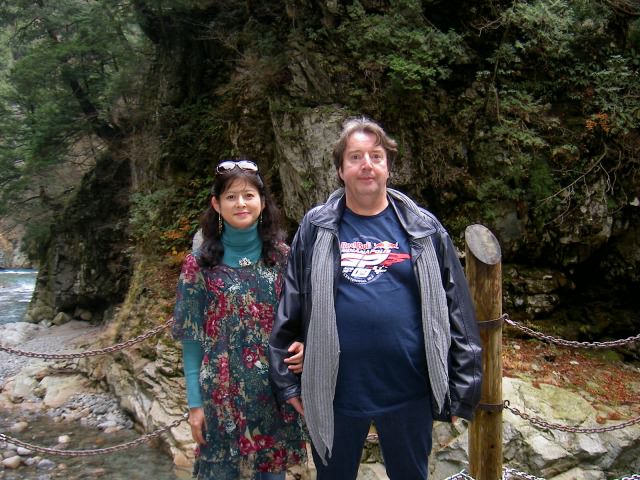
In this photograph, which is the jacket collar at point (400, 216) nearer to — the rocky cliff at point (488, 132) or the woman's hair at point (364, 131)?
the woman's hair at point (364, 131)

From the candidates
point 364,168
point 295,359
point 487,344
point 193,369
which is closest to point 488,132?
point 487,344

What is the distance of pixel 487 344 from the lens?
3.19 m

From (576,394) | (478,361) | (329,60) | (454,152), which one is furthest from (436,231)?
(329,60)

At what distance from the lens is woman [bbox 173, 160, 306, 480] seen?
243 cm

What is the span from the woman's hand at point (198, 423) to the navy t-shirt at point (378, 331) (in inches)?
25.8

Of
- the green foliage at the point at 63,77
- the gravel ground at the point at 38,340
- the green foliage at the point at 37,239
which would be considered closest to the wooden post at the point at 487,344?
the gravel ground at the point at 38,340

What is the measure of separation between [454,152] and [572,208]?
172cm

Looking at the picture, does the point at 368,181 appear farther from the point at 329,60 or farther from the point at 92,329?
the point at 92,329

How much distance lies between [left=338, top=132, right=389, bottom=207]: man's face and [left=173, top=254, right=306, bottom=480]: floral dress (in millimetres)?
620

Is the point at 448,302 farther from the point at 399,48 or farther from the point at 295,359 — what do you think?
the point at 399,48

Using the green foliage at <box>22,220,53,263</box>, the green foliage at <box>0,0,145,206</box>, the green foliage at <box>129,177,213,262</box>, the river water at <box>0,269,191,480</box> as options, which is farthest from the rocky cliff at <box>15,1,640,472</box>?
the green foliage at <box>22,220,53,263</box>

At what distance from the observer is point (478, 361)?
2.37 metres

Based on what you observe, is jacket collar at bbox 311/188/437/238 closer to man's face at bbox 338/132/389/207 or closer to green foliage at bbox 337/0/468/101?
man's face at bbox 338/132/389/207

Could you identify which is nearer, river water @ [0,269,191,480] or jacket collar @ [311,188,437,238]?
jacket collar @ [311,188,437,238]
